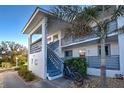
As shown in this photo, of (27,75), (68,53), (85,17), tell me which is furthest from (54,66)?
(68,53)

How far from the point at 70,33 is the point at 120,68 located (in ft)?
16.3

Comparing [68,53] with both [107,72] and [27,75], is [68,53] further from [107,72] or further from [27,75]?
[107,72]

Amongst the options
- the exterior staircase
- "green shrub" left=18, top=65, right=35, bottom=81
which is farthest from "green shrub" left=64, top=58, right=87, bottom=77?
"green shrub" left=18, top=65, right=35, bottom=81

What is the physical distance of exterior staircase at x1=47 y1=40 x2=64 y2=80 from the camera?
41.1ft

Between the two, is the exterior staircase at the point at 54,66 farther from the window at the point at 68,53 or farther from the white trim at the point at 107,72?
the window at the point at 68,53

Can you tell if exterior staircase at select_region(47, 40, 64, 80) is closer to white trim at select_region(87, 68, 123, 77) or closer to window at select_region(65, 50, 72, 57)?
white trim at select_region(87, 68, 123, 77)

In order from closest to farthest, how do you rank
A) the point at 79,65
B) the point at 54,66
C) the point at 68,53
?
the point at 79,65 → the point at 54,66 → the point at 68,53

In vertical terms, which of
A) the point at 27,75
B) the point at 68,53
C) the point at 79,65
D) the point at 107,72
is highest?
the point at 68,53

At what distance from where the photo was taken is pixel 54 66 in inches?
562

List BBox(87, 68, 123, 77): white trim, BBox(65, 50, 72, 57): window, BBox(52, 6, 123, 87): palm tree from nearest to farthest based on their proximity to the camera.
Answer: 1. BBox(52, 6, 123, 87): palm tree
2. BBox(87, 68, 123, 77): white trim
3. BBox(65, 50, 72, 57): window

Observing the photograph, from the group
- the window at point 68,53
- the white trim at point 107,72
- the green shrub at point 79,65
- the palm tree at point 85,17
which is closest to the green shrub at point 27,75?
the green shrub at point 79,65
